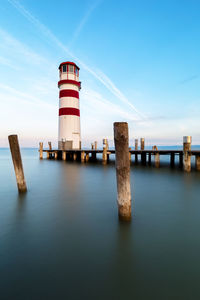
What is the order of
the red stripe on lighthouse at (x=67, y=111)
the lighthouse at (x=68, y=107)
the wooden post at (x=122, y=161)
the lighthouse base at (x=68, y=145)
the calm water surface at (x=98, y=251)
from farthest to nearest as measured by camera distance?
1. the lighthouse base at (x=68, y=145)
2. the lighthouse at (x=68, y=107)
3. the red stripe on lighthouse at (x=67, y=111)
4. the wooden post at (x=122, y=161)
5. the calm water surface at (x=98, y=251)

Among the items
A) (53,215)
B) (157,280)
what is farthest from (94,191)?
(157,280)

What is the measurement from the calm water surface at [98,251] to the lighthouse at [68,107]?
1699cm

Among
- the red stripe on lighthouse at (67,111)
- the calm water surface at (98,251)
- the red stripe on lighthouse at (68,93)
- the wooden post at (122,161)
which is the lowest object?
the calm water surface at (98,251)

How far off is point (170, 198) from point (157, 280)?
16.8 ft

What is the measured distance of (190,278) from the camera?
2.71 m

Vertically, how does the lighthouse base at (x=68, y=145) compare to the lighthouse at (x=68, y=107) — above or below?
below

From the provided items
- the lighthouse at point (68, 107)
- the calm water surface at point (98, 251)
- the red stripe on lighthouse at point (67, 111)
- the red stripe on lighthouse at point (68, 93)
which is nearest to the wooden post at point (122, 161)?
the calm water surface at point (98, 251)

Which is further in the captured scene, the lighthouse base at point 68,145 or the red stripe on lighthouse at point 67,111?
the lighthouse base at point 68,145

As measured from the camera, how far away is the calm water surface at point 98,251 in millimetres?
2553

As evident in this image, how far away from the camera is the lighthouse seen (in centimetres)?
2241

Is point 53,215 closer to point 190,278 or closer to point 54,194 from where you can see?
point 54,194

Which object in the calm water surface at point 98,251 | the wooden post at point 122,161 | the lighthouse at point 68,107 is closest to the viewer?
the calm water surface at point 98,251

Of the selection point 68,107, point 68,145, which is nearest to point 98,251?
point 68,145

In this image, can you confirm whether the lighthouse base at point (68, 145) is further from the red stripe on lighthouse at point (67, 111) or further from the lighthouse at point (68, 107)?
the red stripe on lighthouse at point (67, 111)
